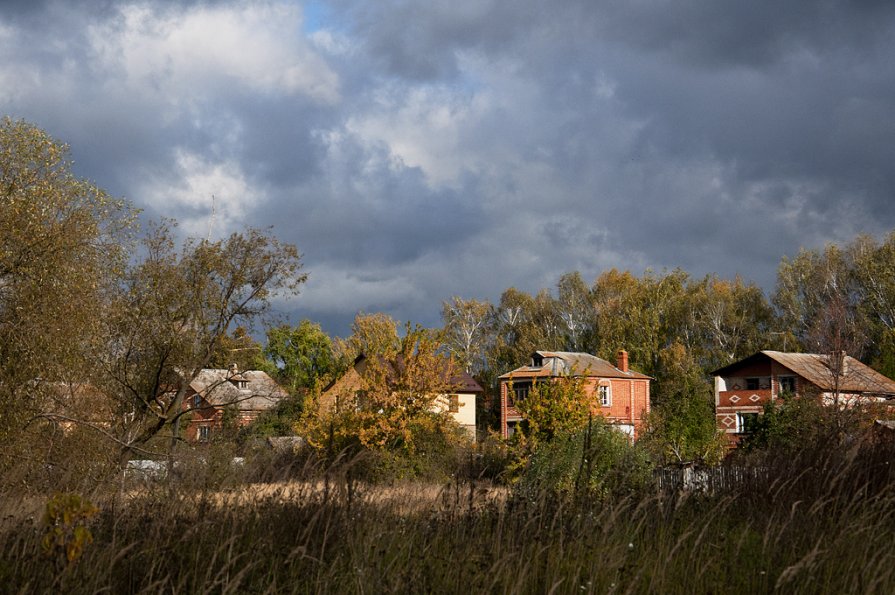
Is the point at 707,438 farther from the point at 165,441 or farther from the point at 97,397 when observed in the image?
the point at 97,397

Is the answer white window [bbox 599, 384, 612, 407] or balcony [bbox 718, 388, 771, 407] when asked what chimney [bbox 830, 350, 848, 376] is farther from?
white window [bbox 599, 384, 612, 407]

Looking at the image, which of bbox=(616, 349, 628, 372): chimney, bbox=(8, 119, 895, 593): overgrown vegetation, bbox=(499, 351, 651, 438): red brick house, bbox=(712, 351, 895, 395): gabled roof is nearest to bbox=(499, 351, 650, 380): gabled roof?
bbox=(499, 351, 651, 438): red brick house

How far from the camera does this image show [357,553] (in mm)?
5523

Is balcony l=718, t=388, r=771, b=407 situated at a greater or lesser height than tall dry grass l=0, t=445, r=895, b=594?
greater

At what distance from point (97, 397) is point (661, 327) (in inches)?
2177

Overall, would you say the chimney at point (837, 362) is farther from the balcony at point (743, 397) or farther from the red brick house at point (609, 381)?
the red brick house at point (609, 381)

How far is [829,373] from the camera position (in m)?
52.6

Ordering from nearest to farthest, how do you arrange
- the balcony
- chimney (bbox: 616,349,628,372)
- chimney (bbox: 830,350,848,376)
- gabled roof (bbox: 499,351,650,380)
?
chimney (bbox: 830,350,848,376) → the balcony → gabled roof (bbox: 499,351,650,380) → chimney (bbox: 616,349,628,372)

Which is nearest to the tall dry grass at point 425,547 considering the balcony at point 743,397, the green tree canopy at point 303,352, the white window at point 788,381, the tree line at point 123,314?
the tree line at point 123,314

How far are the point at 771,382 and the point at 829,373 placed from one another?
4.46m

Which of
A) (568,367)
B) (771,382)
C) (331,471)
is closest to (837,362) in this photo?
(771,382)

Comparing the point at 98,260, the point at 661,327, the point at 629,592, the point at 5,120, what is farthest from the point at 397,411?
the point at 661,327

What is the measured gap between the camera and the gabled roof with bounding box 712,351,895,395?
166 feet

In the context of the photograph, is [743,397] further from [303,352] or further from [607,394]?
[303,352]
